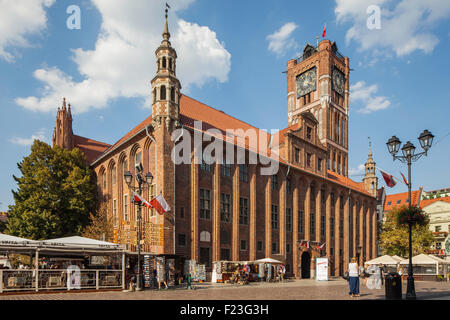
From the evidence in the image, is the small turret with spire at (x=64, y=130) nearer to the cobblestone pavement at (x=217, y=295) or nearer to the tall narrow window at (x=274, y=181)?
the tall narrow window at (x=274, y=181)

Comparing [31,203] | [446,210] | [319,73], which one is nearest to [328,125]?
[319,73]

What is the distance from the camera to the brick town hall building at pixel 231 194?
96.5 ft

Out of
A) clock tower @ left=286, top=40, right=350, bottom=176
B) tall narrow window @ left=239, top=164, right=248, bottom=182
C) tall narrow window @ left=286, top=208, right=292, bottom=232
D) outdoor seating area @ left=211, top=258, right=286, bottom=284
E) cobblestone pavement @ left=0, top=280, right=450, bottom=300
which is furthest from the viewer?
clock tower @ left=286, top=40, right=350, bottom=176

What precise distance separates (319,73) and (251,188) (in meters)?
33.1

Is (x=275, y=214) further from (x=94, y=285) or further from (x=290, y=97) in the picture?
(x=290, y=97)

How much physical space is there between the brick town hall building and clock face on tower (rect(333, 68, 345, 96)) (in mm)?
2705

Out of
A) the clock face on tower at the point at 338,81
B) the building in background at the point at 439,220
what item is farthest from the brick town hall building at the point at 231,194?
the building in background at the point at 439,220

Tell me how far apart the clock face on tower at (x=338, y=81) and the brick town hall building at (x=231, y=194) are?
8.88 feet

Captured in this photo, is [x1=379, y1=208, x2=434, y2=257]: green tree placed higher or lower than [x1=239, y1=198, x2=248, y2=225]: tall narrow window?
lower

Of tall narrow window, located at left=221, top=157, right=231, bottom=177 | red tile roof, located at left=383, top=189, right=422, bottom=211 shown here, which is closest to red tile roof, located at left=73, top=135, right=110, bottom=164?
tall narrow window, located at left=221, top=157, right=231, bottom=177

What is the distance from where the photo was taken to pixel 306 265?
Result: 4216cm

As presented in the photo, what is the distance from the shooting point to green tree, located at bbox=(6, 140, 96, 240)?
3412cm

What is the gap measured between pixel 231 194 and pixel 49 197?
55.3ft

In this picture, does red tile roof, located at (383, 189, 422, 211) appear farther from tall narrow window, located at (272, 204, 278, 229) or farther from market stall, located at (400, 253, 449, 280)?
tall narrow window, located at (272, 204, 278, 229)
